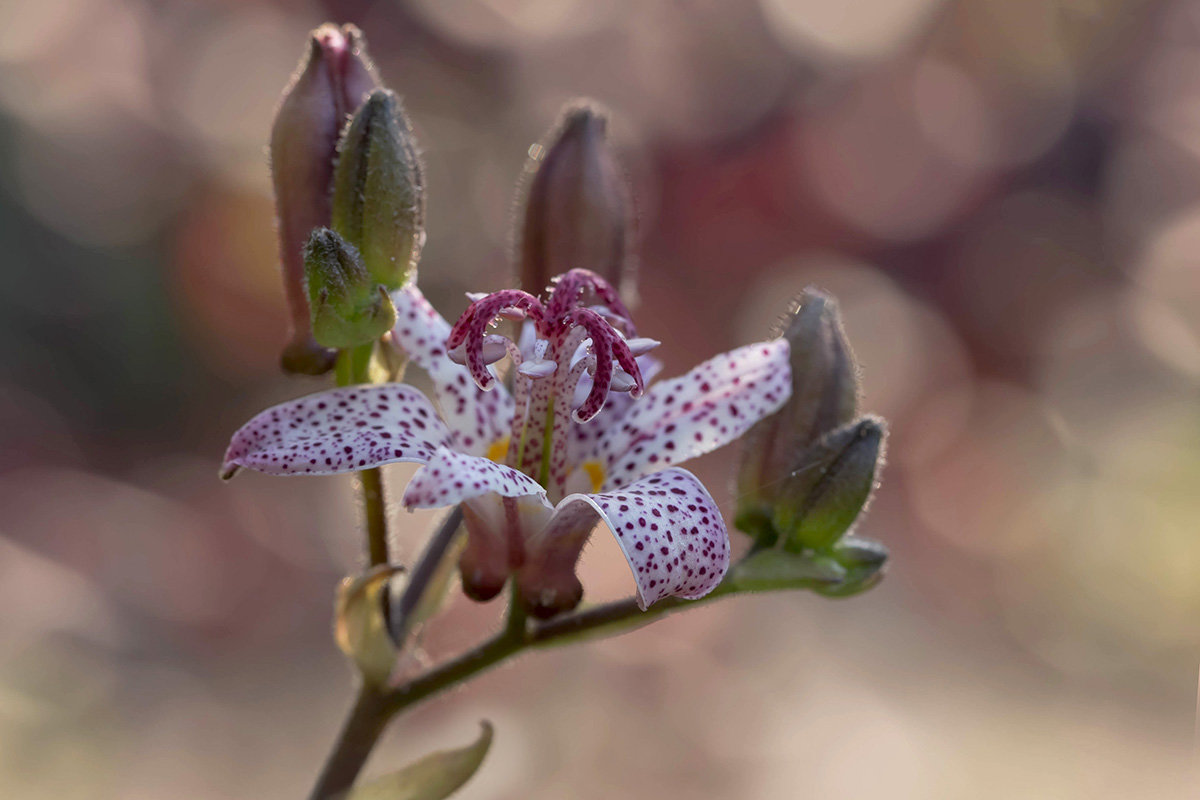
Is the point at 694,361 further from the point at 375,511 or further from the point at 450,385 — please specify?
the point at 375,511

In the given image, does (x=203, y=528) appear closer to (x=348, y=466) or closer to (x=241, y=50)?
(x=241, y=50)

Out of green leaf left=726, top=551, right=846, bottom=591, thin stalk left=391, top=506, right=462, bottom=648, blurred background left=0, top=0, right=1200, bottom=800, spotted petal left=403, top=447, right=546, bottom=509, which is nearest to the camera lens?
spotted petal left=403, top=447, right=546, bottom=509

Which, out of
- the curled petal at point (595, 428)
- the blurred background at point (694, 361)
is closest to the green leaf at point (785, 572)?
the curled petal at point (595, 428)

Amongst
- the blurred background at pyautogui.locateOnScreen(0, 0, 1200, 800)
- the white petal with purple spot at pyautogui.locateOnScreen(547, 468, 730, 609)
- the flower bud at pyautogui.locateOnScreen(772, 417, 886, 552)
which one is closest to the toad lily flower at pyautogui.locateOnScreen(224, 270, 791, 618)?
the white petal with purple spot at pyautogui.locateOnScreen(547, 468, 730, 609)

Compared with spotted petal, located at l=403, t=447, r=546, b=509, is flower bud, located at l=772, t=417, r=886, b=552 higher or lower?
lower

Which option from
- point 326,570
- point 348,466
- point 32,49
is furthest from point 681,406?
point 32,49

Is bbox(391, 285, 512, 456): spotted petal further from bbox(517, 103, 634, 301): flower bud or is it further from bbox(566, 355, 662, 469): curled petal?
bbox(517, 103, 634, 301): flower bud

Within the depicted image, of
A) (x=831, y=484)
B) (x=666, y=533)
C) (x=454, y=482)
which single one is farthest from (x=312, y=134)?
(x=831, y=484)
